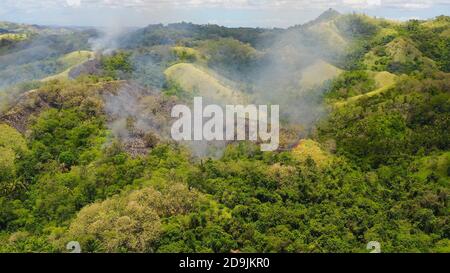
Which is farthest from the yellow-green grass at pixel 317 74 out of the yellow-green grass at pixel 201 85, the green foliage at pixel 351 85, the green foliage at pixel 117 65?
the green foliage at pixel 117 65

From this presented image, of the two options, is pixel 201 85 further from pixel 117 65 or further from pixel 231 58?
pixel 231 58

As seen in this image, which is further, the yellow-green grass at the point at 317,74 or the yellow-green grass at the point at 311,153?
the yellow-green grass at the point at 317,74

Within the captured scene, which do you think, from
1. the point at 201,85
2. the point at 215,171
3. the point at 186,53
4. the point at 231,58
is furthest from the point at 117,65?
the point at 215,171

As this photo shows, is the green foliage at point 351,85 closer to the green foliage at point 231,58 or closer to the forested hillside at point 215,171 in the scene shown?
the forested hillside at point 215,171

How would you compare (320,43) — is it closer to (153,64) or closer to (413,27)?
(413,27)

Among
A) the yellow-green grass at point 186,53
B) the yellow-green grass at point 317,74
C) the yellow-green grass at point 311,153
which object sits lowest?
the yellow-green grass at point 311,153
